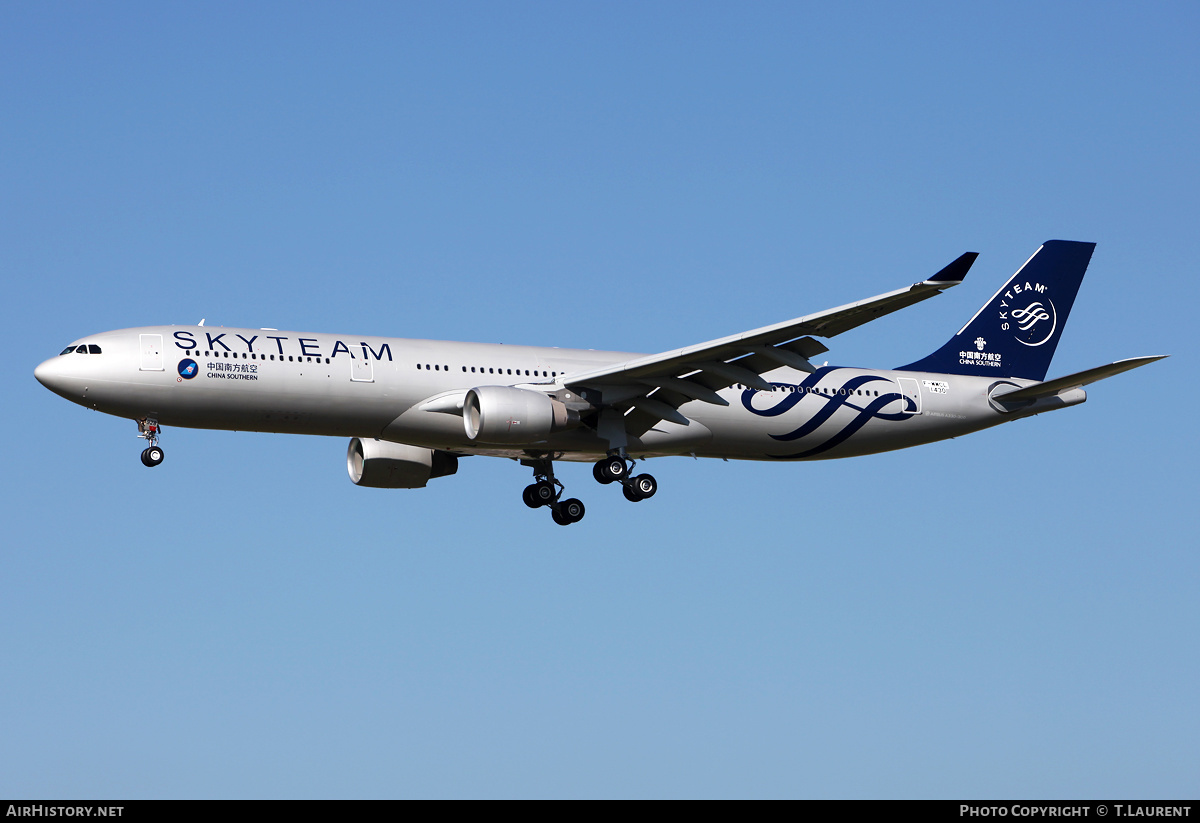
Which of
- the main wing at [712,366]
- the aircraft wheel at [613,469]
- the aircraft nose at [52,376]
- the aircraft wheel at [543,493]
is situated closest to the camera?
the main wing at [712,366]

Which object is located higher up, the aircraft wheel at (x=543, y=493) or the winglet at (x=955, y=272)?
the winglet at (x=955, y=272)

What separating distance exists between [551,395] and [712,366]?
430cm

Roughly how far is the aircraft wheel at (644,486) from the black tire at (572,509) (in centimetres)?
320

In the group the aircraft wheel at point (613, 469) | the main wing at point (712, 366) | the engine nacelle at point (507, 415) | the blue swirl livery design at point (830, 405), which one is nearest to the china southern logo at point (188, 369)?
the engine nacelle at point (507, 415)

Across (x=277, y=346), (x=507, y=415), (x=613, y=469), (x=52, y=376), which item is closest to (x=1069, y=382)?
(x=613, y=469)

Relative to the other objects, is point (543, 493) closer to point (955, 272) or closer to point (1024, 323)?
point (955, 272)

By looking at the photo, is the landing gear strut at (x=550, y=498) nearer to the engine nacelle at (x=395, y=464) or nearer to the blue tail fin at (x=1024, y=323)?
the engine nacelle at (x=395, y=464)

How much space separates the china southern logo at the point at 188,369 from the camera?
116 feet

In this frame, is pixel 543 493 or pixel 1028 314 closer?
pixel 543 493

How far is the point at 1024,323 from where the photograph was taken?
4559cm
